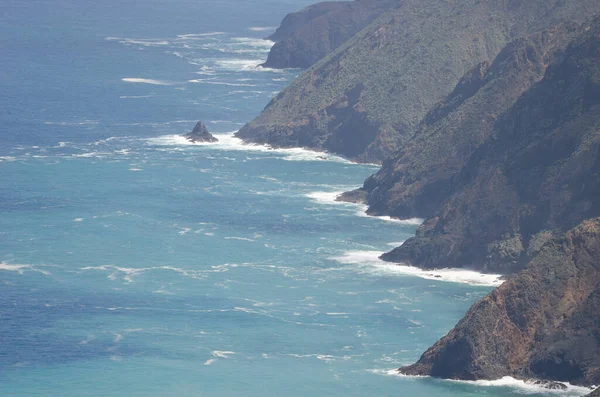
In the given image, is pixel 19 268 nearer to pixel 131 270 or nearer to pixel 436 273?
pixel 131 270

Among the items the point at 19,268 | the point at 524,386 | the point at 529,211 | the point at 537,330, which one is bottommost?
the point at 524,386

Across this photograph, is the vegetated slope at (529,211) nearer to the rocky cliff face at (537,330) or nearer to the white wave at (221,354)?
the rocky cliff face at (537,330)

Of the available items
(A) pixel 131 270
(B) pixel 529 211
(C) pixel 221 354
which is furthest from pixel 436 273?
(C) pixel 221 354

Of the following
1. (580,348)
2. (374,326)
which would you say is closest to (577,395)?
(580,348)

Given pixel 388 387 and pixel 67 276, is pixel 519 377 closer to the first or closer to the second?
pixel 388 387

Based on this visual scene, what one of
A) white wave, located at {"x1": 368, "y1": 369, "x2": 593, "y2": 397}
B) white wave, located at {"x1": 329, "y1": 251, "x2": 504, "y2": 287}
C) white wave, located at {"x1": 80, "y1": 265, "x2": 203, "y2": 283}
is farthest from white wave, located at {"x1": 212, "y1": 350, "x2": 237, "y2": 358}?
white wave, located at {"x1": 329, "y1": 251, "x2": 504, "y2": 287}

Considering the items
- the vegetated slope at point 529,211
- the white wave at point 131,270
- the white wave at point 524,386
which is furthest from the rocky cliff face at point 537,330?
the white wave at point 131,270

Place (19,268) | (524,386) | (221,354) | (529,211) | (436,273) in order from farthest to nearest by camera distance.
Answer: (436,273) < (529,211) < (19,268) < (221,354) < (524,386)

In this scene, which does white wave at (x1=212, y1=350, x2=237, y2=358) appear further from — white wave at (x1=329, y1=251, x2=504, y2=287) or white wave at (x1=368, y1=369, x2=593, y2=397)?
white wave at (x1=329, y1=251, x2=504, y2=287)
